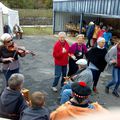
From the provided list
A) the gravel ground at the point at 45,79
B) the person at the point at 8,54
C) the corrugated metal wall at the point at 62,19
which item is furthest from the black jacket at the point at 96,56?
the corrugated metal wall at the point at 62,19

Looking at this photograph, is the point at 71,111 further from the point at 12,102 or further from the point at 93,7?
the point at 93,7

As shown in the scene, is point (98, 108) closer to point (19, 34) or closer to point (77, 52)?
point (77, 52)

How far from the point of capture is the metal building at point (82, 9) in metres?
13.6

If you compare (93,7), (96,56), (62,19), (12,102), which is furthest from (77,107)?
(62,19)

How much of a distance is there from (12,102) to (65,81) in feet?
8.75

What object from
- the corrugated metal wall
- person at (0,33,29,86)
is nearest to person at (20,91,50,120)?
person at (0,33,29,86)

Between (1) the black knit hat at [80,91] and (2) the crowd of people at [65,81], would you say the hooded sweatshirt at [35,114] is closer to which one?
(2) the crowd of people at [65,81]

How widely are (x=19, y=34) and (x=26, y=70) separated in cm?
1054

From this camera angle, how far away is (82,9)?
58.3ft

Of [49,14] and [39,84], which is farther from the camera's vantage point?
[49,14]

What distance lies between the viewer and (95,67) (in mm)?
7062

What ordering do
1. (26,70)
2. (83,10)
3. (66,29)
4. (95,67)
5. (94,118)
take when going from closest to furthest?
(94,118) < (95,67) < (26,70) < (83,10) < (66,29)

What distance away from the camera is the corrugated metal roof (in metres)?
13.3

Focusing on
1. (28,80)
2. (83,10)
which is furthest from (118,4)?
(28,80)
